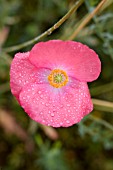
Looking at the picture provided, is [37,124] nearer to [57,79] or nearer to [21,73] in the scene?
[57,79]

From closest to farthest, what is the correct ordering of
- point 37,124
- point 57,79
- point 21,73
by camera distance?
point 21,73 → point 57,79 → point 37,124

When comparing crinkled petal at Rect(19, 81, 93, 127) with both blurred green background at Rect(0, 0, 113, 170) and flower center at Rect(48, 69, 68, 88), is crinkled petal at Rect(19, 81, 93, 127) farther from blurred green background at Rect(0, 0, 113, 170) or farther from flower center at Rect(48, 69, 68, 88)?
blurred green background at Rect(0, 0, 113, 170)

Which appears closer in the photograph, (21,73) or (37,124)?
(21,73)

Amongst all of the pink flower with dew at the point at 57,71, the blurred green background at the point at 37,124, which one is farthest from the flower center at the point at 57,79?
the blurred green background at the point at 37,124

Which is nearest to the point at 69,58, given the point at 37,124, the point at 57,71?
the point at 57,71

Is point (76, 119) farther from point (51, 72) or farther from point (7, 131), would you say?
point (7, 131)

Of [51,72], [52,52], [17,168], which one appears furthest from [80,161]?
[52,52]

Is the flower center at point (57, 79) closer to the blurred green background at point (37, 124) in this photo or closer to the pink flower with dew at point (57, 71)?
the pink flower with dew at point (57, 71)
